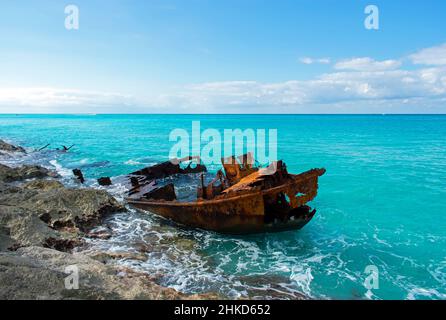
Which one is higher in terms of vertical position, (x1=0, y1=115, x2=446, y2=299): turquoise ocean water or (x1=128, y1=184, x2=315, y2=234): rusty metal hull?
(x1=128, y1=184, x2=315, y2=234): rusty metal hull

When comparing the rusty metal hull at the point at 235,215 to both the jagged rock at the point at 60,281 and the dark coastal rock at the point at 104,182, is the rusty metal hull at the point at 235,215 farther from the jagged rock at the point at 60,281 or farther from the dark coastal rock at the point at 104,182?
the dark coastal rock at the point at 104,182

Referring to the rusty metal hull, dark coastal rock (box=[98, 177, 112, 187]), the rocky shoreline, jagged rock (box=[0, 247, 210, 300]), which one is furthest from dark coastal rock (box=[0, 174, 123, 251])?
dark coastal rock (box=[98, 177, 112, 187])

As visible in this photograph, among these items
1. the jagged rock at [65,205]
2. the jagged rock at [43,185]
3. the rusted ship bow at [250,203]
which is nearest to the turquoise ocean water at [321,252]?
the rusted ship bow at [250,203]

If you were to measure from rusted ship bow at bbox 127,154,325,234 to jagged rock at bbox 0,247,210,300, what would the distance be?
4.00 metres

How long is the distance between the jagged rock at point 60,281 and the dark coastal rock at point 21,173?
1317 cm

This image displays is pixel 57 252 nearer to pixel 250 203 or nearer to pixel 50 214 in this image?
pixel 50 214

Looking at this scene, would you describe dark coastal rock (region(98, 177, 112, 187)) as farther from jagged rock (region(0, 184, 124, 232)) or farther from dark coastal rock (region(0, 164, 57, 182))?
jagged rock (region(0, 184, 124, 232))

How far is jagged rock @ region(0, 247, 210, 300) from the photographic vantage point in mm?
5297

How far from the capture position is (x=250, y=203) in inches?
392

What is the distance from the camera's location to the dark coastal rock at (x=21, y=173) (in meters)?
17.9

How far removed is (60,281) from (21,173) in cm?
1642

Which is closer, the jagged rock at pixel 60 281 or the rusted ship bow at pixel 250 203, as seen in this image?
the jagged rock at pixel 60 281

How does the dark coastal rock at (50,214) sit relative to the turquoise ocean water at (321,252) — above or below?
above
